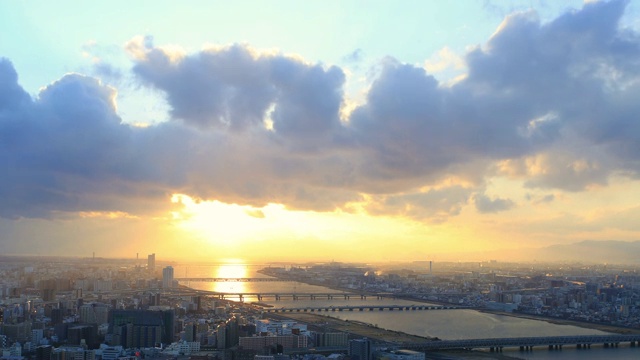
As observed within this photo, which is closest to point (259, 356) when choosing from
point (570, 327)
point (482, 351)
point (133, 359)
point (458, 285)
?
point (133, 359)

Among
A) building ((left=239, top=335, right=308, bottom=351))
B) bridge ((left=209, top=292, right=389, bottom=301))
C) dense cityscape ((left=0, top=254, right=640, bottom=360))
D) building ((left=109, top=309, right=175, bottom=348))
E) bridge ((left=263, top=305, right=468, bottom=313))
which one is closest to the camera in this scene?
dense cityscape ((left=0, top=254, right=640, bottom=360))

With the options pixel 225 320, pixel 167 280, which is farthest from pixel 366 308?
pixel 167 280

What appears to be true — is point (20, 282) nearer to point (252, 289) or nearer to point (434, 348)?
point (252, 289)

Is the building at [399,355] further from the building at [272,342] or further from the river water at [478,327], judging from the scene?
the river water at [478,327]

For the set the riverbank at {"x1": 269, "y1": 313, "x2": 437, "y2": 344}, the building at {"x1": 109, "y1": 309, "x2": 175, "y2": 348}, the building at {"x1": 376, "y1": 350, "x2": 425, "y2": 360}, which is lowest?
the riverbank at {"x1": 269, "y1": 313, "x2": 437, "y2": 344}

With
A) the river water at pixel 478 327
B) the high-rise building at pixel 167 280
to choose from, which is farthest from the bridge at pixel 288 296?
the river water at pixel 478 327

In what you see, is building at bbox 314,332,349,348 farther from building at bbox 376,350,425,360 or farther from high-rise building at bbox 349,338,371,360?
high-rise building at bbox 349,338,371,360

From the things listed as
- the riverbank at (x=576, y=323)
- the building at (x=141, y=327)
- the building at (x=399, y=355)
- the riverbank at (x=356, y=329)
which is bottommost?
the riverbank at (x=576, y=323)

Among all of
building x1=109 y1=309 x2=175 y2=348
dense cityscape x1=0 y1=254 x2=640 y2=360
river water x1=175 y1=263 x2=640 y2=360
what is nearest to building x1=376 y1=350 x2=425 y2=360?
dense cityscape x1=0 y1=254 x2=640 y2=360

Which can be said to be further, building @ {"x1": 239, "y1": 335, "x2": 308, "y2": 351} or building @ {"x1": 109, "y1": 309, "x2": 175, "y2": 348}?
building @ {"x1": 109, "y1": 309, "x2": 175, "y2": 348}
